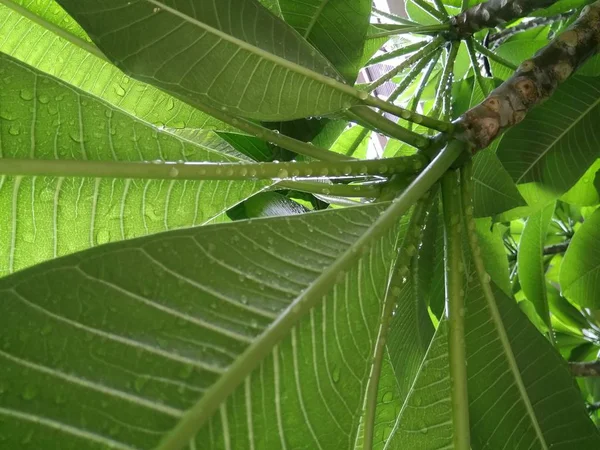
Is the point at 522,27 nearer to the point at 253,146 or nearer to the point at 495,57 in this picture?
the point at 495,57

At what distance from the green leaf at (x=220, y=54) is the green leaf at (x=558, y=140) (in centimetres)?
40

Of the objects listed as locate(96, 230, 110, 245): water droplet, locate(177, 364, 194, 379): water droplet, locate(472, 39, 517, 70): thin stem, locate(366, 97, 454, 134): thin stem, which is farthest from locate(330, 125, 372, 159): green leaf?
locate(177, 364, 194, 379): water droplet

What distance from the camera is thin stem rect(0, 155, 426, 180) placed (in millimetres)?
444

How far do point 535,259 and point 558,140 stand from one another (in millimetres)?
216

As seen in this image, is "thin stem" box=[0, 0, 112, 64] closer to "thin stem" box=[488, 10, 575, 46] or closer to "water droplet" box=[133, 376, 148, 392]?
"water droplet" box=[133, 376, 148, 392]

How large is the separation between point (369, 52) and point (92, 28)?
56 cm

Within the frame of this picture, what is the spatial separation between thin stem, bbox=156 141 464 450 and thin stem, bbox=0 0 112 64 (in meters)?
0.31

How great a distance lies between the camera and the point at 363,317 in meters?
0.44

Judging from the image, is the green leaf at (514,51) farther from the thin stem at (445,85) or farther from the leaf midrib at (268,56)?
the leaf midrib at (268,56)

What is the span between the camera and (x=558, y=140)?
0.84 metres

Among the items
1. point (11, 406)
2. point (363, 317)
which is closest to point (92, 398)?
point (11, 406)

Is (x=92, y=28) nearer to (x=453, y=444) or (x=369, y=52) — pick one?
(x=453, y=444)

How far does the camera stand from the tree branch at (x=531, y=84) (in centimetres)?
58

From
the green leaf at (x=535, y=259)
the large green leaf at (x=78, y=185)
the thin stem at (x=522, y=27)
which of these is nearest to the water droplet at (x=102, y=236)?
the large green leaf at (x=78, y=185)
